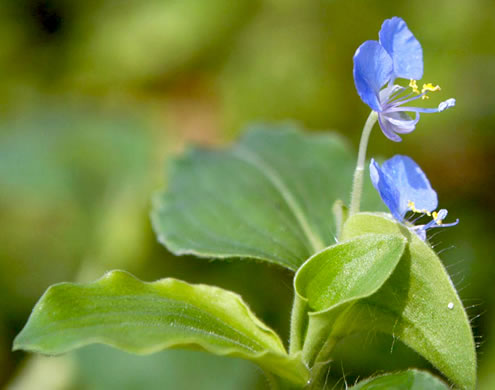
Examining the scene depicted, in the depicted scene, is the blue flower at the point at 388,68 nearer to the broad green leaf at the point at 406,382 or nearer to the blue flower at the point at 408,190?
the blue flower at the point at 408,190

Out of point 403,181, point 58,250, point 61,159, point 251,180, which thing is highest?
point 403,181

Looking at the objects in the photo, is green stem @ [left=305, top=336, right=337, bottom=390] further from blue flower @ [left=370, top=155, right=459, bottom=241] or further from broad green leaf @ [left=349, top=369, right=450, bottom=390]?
blue flower @ [left=370, top=155, right=459, bottom=241]

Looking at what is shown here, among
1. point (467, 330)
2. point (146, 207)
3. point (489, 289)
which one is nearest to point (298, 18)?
point (146, 207)

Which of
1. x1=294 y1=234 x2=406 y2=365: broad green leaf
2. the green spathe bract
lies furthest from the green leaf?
x1=294 y1=234 x2=406 y2=365: broad green leaf

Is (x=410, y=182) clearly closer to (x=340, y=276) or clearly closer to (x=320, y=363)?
(x=340, y=276)

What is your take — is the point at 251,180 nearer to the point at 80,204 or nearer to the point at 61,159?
the point at 80,204

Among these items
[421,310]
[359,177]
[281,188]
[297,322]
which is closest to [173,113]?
[281,188]
